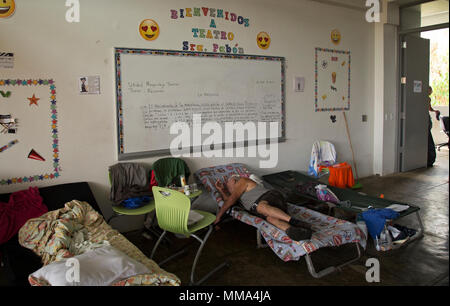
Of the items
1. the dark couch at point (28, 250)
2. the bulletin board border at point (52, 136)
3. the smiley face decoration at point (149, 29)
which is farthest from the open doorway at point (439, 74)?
the bulletin board border at point (52, 136)

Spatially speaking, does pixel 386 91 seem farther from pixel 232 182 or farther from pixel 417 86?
pixel 232 182

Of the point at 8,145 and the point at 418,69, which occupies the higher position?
the point at 418,69

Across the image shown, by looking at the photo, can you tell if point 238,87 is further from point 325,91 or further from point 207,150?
point 325,91

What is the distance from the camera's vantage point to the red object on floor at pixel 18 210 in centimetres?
312

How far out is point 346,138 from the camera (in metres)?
6.27

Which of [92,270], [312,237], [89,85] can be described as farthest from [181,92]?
[92,270]

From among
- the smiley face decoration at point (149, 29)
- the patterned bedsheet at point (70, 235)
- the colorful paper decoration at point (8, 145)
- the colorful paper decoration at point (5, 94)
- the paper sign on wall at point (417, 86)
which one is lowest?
the patterned bedsheet at point (70, 235)

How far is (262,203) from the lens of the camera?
3764mm

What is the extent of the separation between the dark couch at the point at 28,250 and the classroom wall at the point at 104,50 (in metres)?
0.16

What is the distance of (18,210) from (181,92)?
218 centimetres

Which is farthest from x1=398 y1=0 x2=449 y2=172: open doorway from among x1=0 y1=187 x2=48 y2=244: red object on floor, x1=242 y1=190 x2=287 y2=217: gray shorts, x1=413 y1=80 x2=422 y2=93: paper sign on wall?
x1=0 y1=187 x2=48 y2=244: red object on floor

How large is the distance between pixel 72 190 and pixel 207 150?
1731mm

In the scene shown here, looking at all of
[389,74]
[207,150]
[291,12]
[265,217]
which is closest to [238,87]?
[207,150]

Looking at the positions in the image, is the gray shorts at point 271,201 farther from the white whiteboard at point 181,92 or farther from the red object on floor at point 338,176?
the red object on floor at point 338,176
